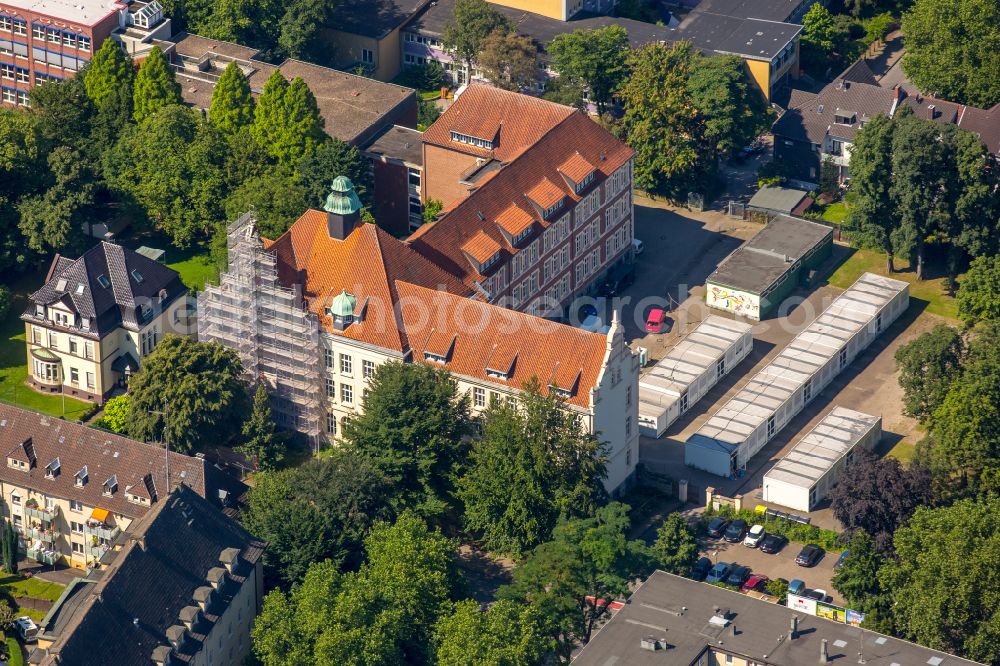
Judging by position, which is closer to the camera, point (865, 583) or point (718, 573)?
point (865, 583)

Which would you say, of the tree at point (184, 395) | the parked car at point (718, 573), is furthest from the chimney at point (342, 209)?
the parked car at point (718, 573)

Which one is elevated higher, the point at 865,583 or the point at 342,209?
the point at 342,209

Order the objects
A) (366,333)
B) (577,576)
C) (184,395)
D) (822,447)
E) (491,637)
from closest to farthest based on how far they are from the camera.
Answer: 1. (491,637)
2. (577,576)
3. (184,395)
4. (366,333)
5. (822,447)

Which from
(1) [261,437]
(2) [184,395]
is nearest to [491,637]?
(1) [261,437]

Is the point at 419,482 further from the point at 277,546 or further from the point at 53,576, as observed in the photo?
the point at 53,576

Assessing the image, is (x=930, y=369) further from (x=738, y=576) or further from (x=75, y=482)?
(x=75, y=482)

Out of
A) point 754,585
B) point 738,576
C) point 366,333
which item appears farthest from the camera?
point 366,333

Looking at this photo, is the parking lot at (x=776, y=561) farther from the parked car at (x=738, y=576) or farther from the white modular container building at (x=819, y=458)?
the white modular container building at (x=819, y=458)
